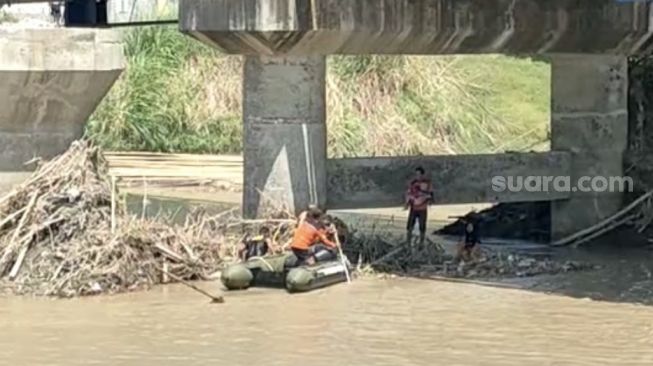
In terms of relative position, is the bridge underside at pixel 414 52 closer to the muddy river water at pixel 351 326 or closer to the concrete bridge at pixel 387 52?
the concrete bridge at pixel 387 52

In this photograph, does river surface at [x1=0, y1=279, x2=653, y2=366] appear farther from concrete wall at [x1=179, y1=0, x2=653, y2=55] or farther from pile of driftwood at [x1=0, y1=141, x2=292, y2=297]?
concrete wall at [x1=179, y1=0, x2=653, y2=55]

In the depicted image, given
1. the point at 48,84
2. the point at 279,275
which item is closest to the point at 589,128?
the point at 279,275

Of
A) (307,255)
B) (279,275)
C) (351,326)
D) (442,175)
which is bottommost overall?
(351,326)

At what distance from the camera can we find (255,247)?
1956cm

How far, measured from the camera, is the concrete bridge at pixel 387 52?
68.5 ft

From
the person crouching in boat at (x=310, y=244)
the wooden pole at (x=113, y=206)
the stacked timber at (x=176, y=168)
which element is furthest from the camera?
the stacked timber at (x=176, y=168)

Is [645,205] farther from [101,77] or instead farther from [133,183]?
[133,183]

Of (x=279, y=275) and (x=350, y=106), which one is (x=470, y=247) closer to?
Answer: (x=279, y=275)

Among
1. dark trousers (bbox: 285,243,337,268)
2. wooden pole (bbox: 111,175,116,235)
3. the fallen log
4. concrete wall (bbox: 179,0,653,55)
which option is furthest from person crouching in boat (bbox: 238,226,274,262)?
the fallen log

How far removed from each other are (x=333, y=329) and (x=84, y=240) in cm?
430

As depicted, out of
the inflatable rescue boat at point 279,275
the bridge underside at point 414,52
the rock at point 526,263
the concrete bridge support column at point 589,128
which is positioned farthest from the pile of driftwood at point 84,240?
the concrete bridge support column at point 589,128

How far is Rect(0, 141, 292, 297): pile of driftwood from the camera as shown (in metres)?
18.4

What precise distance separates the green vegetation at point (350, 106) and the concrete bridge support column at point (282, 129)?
1429cm

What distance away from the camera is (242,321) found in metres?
16.4
